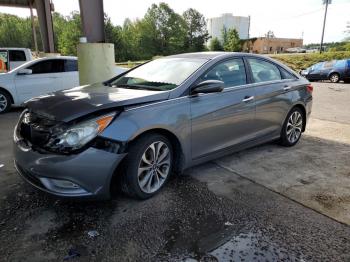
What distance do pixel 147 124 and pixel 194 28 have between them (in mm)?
76130

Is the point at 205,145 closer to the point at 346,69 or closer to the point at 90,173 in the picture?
the point at 90,173

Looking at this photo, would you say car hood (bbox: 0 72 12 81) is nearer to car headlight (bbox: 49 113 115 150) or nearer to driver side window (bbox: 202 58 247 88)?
car headlight (bbox: 49 113 115 150)

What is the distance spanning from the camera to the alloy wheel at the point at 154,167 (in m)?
3.16

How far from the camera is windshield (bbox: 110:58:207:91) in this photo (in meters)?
3.63

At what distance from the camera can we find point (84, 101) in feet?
10.1

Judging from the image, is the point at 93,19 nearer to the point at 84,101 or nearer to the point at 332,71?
the point at 84,101

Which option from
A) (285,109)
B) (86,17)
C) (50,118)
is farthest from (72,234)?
(86,17)

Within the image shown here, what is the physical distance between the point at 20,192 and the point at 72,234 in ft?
3.73

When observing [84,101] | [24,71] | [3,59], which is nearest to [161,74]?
[84,101]

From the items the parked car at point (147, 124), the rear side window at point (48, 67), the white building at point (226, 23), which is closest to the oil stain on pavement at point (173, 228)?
the parked car at point (147, 124)

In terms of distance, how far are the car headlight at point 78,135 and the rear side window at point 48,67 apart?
6.64m

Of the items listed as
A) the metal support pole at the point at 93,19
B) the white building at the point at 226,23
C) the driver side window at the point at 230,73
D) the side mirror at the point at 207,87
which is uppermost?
the white building at the point at 226,23

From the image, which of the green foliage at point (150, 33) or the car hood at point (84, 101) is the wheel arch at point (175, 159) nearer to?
the car hood at point (84, 101)

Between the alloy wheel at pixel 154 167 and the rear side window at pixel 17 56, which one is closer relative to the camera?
the alloy wheel at pixel 154 167
